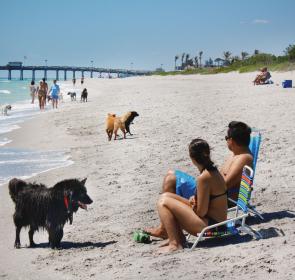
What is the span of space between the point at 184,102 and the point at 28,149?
8351 mm

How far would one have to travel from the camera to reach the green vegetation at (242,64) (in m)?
39.8

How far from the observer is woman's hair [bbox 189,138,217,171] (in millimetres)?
4645

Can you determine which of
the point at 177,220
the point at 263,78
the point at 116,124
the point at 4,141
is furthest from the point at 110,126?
the point at 263,78

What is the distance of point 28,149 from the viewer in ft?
41.4

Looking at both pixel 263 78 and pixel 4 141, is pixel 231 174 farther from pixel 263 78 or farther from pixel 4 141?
pixel 263 78

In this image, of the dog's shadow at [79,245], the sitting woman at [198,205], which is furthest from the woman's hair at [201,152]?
the dog's shadow at [79,245]

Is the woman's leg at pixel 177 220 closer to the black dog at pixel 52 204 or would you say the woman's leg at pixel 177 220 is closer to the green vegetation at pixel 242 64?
the black dog at pixel 52 204

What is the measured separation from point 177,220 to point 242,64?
183 feet

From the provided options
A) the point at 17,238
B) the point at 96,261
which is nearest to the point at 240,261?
the point at 96,261

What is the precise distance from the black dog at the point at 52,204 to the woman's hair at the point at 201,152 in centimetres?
129

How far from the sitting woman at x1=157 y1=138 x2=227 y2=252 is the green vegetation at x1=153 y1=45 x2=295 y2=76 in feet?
101

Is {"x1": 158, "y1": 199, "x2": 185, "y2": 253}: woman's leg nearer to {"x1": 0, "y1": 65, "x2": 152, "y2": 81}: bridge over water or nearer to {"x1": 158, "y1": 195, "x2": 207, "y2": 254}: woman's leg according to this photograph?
{"x1": 158, "y1": 195, "x2": 207, "y2": 254}: woman's leg

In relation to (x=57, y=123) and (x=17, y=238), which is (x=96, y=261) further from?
(x=57, y=123)

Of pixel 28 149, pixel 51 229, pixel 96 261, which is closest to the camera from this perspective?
pixel 96 261
